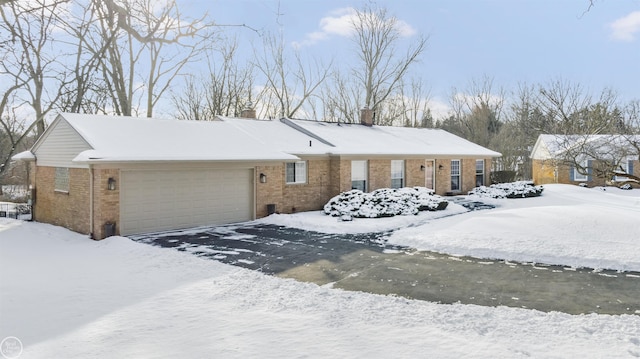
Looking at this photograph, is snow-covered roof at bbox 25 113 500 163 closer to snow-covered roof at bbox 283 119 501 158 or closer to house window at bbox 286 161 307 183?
snow-covered roof at bbox 283 119 501 158

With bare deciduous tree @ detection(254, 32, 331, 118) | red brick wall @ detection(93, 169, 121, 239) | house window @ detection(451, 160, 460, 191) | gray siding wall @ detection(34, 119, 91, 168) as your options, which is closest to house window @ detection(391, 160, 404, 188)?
house window @ detection(451, 160, 460, 191)

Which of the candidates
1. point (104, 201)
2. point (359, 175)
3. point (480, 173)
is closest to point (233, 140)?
point (104, 201)

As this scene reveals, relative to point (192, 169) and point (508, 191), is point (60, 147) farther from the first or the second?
point (508, 191)

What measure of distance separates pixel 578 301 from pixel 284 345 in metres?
4.43

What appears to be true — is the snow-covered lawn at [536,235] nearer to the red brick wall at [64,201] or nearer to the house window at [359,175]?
the house window at [359,175]

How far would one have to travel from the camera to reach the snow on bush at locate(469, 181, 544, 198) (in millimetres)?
21938

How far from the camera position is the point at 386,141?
21172 millimetres

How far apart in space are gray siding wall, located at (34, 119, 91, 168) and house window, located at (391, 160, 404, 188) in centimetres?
Answer: 1254

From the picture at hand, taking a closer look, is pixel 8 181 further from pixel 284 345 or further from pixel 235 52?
pixel 284 345

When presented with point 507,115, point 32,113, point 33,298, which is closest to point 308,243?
point 33,298

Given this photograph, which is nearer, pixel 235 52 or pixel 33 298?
pixel 33 298

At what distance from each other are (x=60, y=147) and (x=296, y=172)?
8.05 m

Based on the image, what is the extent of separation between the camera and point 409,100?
1597 inches

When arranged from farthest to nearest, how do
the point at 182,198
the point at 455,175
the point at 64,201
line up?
the point at 455,175 < the point at 64,201 < the point at 182,198
